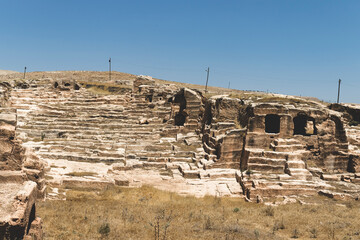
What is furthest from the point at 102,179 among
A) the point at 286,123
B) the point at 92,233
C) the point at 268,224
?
the point at 286,123

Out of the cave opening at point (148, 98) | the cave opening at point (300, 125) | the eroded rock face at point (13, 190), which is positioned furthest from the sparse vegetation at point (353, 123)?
the eroded rock face at point (13, 190)

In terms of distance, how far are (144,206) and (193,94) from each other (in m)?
14.8

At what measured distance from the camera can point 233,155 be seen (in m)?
15.5

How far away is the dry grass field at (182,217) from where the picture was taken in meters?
6.86

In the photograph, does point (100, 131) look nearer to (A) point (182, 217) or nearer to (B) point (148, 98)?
(B) point (148, 98)

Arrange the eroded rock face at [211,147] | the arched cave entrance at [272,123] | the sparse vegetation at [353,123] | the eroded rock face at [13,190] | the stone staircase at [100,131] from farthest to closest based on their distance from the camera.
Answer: the sparse vegetation at [353,123], the arched cave entrance at [272,123], the stone staircase at [100,131], the eroded rock face at [211,147], the eroded rock face at [13,190]

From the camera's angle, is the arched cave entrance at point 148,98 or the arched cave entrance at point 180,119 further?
the arched cave entrance at point 148,98

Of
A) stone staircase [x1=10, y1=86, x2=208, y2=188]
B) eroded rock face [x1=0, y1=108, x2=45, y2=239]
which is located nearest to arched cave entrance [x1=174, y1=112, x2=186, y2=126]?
stone staircase [x1=10, y1=86, x2=208, y2=188]

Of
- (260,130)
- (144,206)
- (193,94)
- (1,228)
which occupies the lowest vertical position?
(144,206)

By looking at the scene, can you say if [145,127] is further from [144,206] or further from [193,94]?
[144,206]

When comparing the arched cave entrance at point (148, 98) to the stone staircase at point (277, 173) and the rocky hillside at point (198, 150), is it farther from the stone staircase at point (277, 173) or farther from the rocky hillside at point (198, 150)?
the stone staircase at point (277, 173)

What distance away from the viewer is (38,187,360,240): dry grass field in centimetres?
Result: 686

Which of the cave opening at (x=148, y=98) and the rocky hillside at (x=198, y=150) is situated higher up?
the cave opening at (x=148, y=98)

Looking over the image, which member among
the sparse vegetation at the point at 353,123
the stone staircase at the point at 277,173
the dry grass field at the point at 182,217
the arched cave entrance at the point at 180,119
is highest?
the sparse vegetation at the point at 353,123
